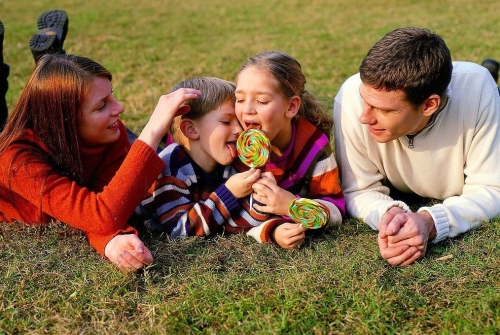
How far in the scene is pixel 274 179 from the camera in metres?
4.16

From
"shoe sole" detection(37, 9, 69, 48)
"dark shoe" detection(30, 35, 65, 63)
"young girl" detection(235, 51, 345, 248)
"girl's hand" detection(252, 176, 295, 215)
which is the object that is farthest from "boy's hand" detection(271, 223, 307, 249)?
"shoe sole" detection(37, 9, 69, 48)

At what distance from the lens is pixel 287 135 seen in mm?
4352

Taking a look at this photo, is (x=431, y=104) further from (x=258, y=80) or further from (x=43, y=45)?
(x=43, y=45)

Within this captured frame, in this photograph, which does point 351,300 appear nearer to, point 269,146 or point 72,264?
point 269,146

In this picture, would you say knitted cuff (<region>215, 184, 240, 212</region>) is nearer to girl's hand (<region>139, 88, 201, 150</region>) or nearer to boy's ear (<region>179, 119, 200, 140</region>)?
boy's ear (<region>179, 119, 200, 140</region>)

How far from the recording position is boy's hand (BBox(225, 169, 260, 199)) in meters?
4.09

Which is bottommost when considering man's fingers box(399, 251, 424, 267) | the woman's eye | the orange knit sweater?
man's fingers box(399, 251, 424, 267)

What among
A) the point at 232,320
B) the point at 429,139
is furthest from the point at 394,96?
the point at 232,320

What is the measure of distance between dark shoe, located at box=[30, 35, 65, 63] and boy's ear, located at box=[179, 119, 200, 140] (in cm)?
182

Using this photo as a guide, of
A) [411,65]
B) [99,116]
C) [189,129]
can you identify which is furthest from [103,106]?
[411,65]

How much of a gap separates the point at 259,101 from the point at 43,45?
2.34 m

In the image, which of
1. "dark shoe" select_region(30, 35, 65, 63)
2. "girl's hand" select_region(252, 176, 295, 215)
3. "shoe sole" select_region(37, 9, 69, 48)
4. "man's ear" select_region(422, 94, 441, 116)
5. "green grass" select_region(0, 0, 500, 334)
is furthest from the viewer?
"shoe sole" select_region(37, 9, 69, 48)

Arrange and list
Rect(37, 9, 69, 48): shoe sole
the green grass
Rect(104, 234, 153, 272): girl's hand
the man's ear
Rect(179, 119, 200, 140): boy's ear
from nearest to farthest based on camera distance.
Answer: the green grass
Rect(104, 234, 153, 272): girl's hand
the man's ear
Rect(179, 119, 200, 140): boy's ear
Rect(37, 9, 69, 48): shoe sole

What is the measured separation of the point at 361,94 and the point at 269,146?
2.20ft
